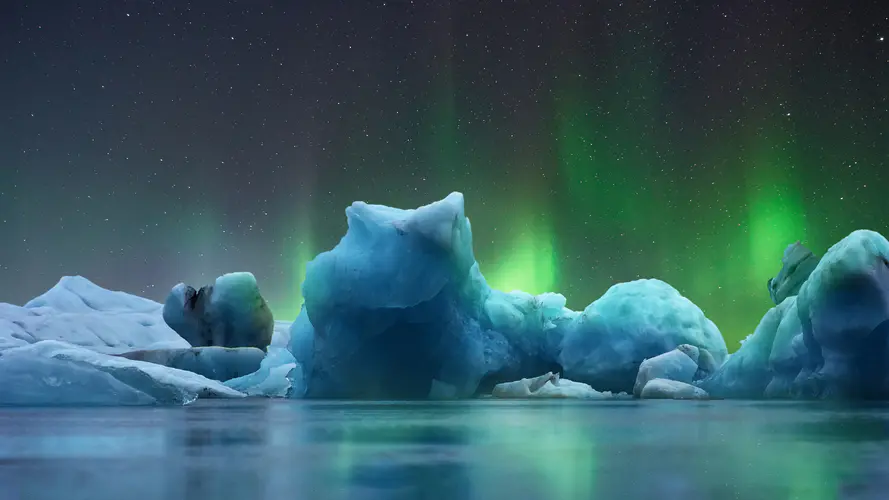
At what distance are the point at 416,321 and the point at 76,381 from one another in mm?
5631

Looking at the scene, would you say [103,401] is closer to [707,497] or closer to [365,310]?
[365,310]

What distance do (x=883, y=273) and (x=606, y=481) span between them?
37.2 ft

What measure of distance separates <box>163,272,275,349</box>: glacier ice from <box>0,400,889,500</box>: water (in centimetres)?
1579

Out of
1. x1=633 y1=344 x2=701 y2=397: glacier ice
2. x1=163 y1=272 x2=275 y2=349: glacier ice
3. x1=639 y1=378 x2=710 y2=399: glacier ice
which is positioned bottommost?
x1=639 y1=378 x2=710 y2=399: glacier ice

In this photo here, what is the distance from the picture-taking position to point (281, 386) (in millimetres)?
16953

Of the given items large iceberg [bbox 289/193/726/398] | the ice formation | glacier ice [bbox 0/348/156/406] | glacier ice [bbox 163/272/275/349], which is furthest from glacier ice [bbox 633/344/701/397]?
glacier ice [bbox 163/272/275/349]

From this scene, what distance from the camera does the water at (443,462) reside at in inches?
95.5

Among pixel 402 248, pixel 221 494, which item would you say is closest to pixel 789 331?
pixel 402 248

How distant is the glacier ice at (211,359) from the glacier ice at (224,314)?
1.33 meters

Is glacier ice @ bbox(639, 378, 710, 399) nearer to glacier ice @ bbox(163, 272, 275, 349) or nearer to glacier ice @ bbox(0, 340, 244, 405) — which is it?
glacier ice @ bbox(0, 340, 244, 405)

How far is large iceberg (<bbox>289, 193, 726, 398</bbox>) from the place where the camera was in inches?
551

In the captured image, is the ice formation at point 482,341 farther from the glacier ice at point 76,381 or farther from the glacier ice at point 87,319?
the glacier ice at point 87,319

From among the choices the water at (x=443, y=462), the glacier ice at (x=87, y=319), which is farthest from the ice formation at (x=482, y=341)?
the glacier ice at (x=87, y=319)

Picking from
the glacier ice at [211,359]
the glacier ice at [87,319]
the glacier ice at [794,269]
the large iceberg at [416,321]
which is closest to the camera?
the large iceberg at [416,321]
